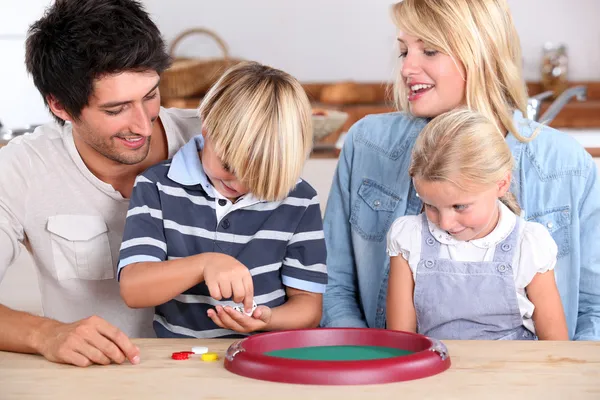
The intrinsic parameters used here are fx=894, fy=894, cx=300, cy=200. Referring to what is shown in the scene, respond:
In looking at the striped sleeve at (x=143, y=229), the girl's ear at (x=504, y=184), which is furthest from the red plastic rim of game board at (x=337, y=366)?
the girl's ear at (x=504, y=184)

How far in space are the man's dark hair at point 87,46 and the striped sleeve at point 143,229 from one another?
23cm

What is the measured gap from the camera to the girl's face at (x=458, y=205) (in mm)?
1601

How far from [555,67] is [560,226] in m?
3.30

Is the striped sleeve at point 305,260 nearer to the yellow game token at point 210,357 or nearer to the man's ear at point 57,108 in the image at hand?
the yellow game token at point 210,357

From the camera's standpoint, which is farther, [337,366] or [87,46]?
[87,46]

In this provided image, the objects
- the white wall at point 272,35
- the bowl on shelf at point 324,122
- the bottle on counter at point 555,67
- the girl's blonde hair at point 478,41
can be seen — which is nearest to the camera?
the girl's blonde hair at point 478,41

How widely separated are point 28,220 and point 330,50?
3.58 m

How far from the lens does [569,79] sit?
501 centimetres

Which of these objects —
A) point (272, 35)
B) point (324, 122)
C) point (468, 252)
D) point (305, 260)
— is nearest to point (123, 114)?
point (305, 260)

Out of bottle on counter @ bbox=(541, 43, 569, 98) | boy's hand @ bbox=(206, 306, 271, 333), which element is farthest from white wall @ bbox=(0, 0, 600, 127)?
boy's hand @ bbox=(206, 306, 271, 333)

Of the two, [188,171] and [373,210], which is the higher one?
[188,171]

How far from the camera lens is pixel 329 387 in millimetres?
1136

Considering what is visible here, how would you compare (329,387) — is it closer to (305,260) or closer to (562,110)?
(305,260)

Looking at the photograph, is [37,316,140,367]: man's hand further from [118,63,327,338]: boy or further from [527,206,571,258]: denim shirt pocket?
[527,206,571,258]: denim shirt pocket
